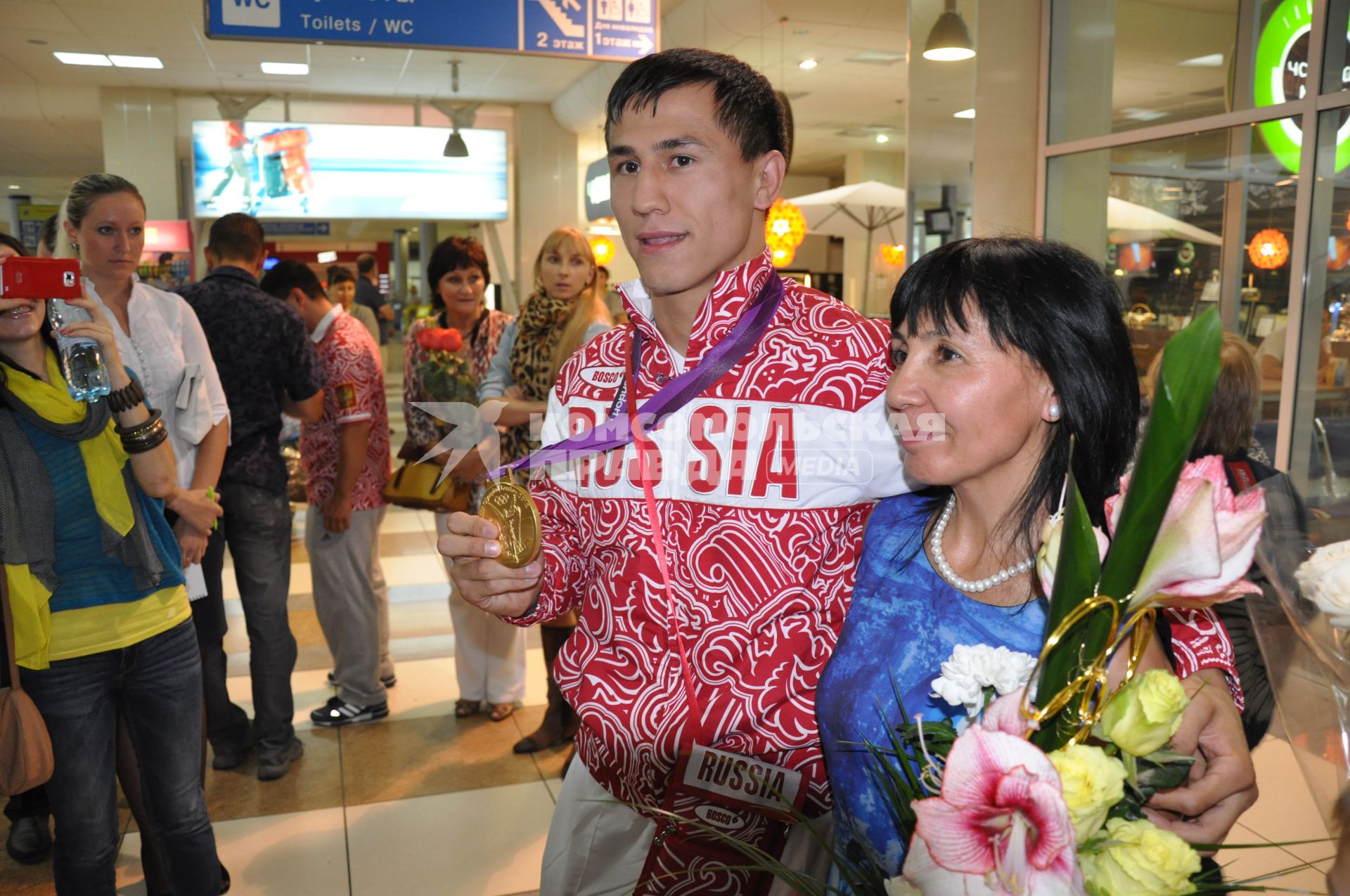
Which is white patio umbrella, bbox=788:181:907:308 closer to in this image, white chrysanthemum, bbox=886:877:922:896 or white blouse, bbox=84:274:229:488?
white blouse, bbox=84:274:229:488

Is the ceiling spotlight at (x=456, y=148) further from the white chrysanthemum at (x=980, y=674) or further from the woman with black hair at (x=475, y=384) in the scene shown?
the white chrysanthemum at (x=980, y=674)

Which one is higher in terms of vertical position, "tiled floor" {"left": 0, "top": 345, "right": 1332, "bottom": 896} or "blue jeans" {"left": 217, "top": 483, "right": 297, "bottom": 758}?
"blue jeans" {"left": 217, "top": 483, "right": 297, "bottom": 758}

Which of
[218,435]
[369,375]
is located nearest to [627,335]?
[218,435]

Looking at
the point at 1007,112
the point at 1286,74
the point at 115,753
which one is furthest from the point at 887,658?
the point at 1007,112

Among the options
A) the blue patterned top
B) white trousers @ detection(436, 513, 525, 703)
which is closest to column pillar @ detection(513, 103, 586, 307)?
white trousers @ detection(436, 513, 525, 703)

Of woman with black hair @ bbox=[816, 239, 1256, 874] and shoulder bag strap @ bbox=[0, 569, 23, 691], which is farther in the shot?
shoulder bag strap @ bbox=[0, 569, 23, 691]

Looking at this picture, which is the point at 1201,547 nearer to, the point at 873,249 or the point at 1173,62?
the point at 1173,62

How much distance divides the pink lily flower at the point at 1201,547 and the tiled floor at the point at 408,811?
5.23ft

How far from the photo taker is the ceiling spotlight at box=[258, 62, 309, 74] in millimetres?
9320

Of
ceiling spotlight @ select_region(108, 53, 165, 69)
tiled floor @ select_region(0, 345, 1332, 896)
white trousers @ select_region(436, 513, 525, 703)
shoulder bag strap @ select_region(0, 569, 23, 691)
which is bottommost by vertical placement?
tiled floor @ select_region(0, 345, 1332, 896)

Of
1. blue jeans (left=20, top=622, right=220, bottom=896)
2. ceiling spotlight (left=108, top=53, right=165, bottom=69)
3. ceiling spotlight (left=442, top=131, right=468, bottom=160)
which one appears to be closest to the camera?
blue jeans (left=20, top=622, right=220, bottom=896)

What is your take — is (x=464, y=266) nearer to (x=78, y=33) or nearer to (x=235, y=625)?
(x=235, y=625)

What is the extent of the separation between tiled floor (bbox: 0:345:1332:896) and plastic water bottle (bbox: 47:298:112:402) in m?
1.41

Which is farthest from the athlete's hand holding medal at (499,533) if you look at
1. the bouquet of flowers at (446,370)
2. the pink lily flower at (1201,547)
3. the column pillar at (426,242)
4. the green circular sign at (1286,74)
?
the column pillar at (426,242)
